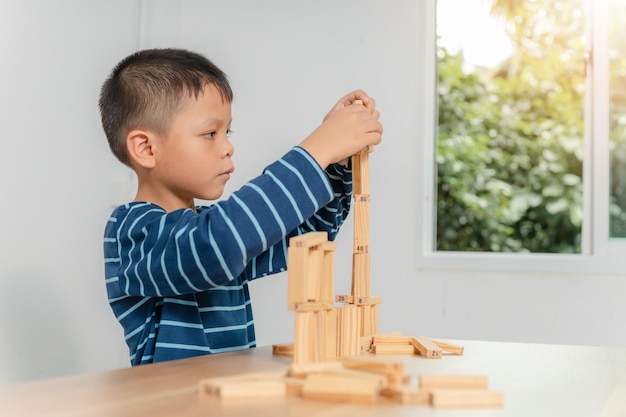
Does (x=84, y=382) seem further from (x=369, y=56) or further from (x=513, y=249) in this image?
(x=513, y=249)

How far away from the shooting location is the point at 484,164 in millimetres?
3445

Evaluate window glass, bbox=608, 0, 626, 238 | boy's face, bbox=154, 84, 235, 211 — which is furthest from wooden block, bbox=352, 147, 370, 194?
window glass, bbox=608, 0, 626, 238

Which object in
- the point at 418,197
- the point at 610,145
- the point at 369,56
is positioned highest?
the point at 369,56

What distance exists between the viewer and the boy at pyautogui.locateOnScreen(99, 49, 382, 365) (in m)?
0.78

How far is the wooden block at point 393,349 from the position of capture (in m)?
0.80

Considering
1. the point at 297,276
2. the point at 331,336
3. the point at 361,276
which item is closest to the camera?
the point at 297,276

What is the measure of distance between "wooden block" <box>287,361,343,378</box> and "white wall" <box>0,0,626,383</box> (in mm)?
1148

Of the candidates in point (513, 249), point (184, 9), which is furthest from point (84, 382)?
point (513, 249)

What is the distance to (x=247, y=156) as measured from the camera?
84.2 inches

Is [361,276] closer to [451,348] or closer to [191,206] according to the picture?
[451,348]

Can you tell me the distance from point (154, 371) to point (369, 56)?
1537 mm

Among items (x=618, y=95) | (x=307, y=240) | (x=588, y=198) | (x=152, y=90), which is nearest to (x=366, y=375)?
(x=307, y=240)

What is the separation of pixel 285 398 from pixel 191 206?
0.66 metres

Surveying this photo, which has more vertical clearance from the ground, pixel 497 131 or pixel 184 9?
pixel 184 9
